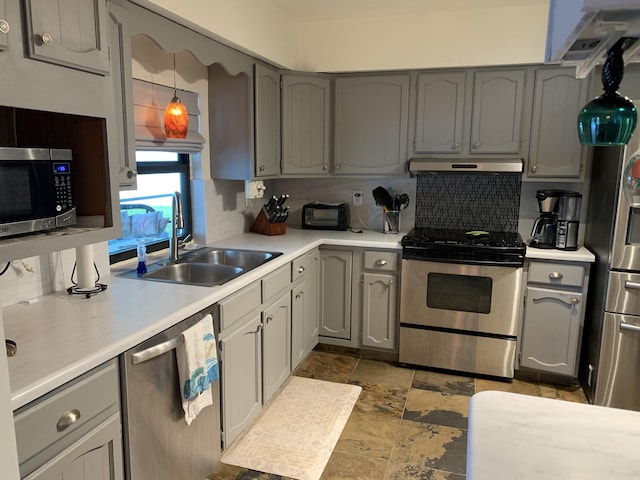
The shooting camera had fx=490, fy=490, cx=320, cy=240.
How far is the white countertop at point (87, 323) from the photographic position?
139 centimetres

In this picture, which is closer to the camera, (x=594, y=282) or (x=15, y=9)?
(x=15, y=9)

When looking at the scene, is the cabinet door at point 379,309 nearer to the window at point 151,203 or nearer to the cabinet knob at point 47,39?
the window at point 151,203

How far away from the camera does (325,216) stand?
3967 mm

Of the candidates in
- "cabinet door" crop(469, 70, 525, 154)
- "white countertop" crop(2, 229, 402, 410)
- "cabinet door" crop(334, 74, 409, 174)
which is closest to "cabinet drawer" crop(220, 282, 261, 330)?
"white countertop" crop(2, 229, 402, 410)

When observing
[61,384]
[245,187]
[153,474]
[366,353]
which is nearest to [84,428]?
[61,384]

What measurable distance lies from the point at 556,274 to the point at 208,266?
2179 millimetres

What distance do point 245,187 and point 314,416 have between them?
1.63m

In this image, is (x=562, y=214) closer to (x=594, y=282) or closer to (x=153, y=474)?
(x=594, y=282)

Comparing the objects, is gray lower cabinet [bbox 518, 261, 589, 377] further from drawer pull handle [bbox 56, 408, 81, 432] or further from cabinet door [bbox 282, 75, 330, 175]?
drawer pull handle [bbox 56, 408, 81, 432]

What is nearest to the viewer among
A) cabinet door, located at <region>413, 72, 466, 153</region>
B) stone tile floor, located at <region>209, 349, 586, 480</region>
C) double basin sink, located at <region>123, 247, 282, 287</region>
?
stone tile floor, located at <region>209, 349, 586, 480</region>

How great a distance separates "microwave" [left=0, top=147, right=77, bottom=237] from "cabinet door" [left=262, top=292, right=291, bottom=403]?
1.29 m

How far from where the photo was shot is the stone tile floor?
7.86ft

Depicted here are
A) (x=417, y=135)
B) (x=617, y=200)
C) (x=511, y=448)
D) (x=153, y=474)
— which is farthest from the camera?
(x=417, y=135)

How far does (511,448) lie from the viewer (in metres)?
1.14
